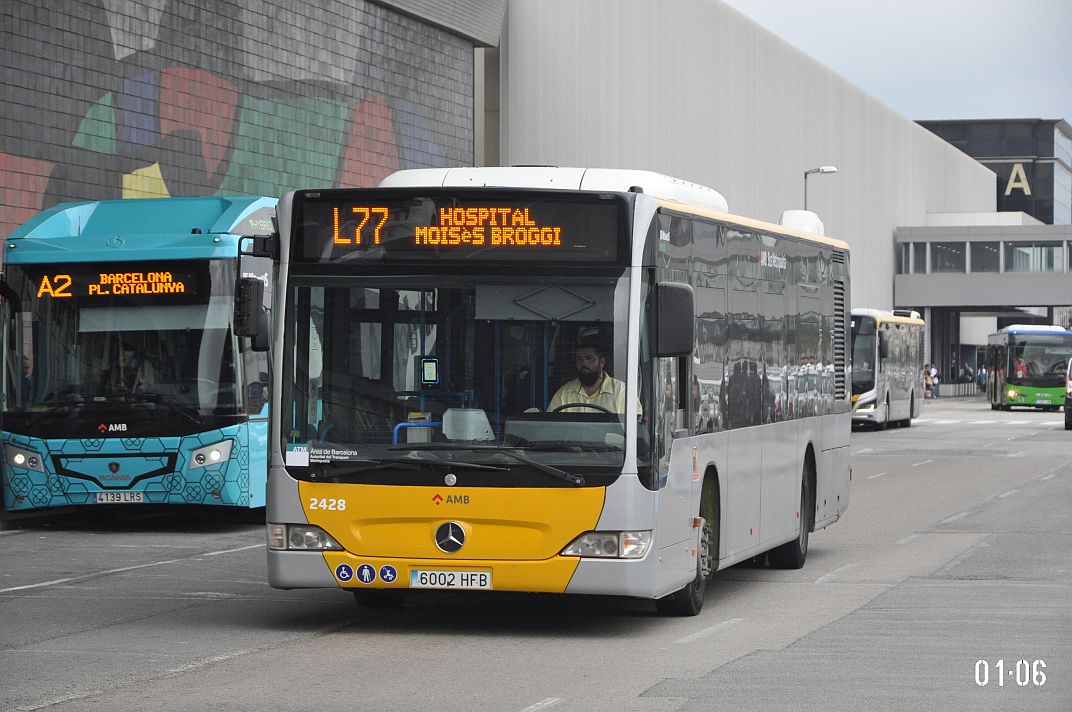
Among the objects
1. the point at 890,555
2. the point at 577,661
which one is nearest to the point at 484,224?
the point at 577,661

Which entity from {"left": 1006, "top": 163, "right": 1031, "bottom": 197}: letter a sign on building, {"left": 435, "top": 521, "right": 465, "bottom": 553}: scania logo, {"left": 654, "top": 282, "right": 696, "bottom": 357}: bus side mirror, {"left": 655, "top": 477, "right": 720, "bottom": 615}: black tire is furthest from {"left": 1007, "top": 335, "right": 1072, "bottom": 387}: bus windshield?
{"left": 1006, "top": 163, "right": 1031, "bottom": 197}: letter a sign on building

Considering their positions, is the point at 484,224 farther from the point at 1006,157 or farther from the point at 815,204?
the point at 1006,157

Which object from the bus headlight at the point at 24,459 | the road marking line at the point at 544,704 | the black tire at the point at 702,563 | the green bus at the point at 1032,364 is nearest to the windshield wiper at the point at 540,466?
the black tire at the point at 702,563

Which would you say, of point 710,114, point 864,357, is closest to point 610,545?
point 864,357

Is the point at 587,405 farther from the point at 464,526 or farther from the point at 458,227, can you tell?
the point at 458,227

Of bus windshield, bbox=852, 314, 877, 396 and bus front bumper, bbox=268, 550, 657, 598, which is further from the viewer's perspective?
bus windshield, bbox=852, 314, 877, 396

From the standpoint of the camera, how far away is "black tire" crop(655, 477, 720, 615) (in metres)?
12.0

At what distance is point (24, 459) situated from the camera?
19125 mm

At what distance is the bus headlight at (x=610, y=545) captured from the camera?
1078cm
